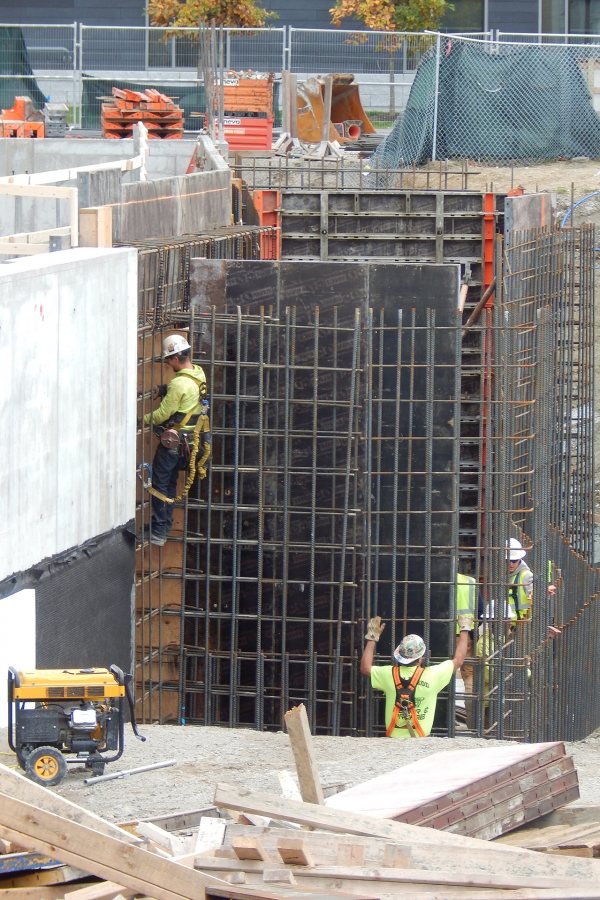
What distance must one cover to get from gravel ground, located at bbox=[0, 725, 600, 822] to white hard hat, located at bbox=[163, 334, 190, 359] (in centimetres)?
298

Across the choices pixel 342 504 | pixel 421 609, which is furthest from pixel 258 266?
pixel 421 609

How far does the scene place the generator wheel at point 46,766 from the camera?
796 centimetres

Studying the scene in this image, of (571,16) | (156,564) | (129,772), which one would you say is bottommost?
(129,772)

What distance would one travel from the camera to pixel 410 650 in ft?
34.2

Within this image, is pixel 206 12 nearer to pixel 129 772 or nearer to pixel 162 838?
pixel 129 772

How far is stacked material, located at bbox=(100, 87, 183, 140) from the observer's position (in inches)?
1067

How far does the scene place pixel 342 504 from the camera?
11664 millimetres

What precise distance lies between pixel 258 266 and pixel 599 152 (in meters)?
15.9

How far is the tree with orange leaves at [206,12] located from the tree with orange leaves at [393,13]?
1897 millimetres

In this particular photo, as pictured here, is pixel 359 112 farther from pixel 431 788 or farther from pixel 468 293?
pixel 431 788

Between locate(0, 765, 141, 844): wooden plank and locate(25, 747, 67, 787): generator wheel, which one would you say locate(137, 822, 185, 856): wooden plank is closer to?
locate(0, 765, 141, 844): wooden plank

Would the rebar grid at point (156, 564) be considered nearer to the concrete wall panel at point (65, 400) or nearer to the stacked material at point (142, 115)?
the concrete wall panel at point (65, 400)

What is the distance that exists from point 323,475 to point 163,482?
128 centimetres

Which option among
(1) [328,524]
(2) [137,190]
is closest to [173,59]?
(2) [137,190]
